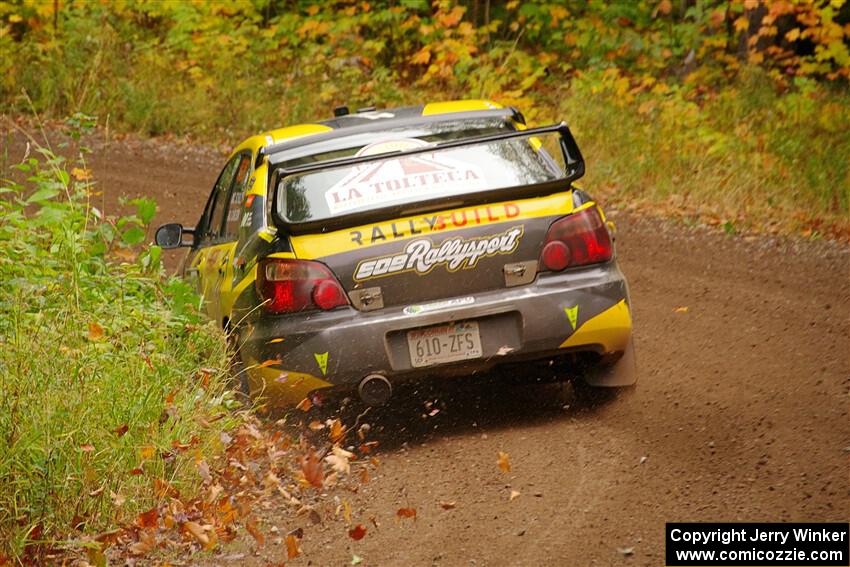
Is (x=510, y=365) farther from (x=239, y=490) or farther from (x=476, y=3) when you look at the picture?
(x=476, y=3)

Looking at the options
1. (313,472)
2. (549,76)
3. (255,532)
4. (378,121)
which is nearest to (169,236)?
(378,121)

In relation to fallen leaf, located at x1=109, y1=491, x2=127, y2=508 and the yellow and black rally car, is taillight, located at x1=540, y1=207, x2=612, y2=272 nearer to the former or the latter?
the yellow and black rally car

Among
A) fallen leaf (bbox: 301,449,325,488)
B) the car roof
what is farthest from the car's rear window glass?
fallen leaf (bbox: 301,449,325,488)

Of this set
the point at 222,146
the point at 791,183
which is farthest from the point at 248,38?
the point at 791,183

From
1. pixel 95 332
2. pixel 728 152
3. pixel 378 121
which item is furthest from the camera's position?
pixel 728 152

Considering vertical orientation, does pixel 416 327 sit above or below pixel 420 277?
below

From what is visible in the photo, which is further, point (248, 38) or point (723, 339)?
point (248, 38)

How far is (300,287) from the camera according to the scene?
18.1 feet

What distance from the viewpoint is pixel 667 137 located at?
13.7 metres

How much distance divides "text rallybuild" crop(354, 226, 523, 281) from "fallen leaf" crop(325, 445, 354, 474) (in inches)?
32.2

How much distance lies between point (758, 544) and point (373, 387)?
1.99m

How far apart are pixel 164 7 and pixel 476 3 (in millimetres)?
5406

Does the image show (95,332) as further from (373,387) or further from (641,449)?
(641,449)

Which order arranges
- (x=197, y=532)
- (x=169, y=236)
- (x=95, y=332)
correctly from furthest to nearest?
(x=169, y=236) → (x=95, y=332) → (x=197, y=532)
